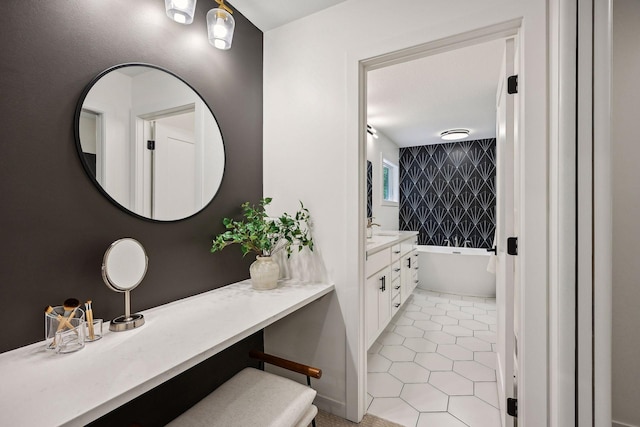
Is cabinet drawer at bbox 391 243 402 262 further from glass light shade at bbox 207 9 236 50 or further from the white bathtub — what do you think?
glass light shade at bbox 207 9 236 50

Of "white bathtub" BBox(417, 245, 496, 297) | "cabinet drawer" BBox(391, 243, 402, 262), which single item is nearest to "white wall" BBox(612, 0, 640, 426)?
"cabinet drawer" BBox(391, 243, 402, 262)

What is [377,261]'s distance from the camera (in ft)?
7.74

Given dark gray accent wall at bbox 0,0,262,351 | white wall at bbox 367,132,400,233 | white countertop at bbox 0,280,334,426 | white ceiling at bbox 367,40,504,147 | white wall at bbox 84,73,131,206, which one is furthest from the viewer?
white wall at bbox 367,132,400,233

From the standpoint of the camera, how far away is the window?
474 centimetres

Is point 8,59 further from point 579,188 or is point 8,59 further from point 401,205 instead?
point 401,205

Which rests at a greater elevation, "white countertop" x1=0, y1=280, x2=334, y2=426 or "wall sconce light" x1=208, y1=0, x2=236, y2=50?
"wall sconce light" x1=208, y1=0, x2=236, y2=50

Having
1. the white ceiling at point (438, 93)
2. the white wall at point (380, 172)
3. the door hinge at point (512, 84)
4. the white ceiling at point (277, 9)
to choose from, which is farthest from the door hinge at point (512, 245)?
the white wall at point (380, 172)

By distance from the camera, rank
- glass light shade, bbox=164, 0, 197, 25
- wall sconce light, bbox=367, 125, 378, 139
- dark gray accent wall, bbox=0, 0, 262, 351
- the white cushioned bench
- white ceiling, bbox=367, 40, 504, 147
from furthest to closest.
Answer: wall sconce light, bbox=367, 125, 378, 139 < white ceiling, bbox=367, 40, 504, 147 < glass light shade, bbox=164, 0, 197, 25 < the white cushioned bench < dark gray accent wall, bbox=0, 0, 262, 351

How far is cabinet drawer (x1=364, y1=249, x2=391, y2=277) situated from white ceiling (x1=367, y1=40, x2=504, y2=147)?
1.54 meters

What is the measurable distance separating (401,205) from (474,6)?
4195 mm

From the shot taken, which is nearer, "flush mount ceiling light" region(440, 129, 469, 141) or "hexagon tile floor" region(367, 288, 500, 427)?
"hexagon tile floor" region(367, 288, 500, 427)

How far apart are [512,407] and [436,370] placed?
81 cm

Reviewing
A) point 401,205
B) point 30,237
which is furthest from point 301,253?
point 401,205

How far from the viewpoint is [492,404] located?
1758 millimetres
